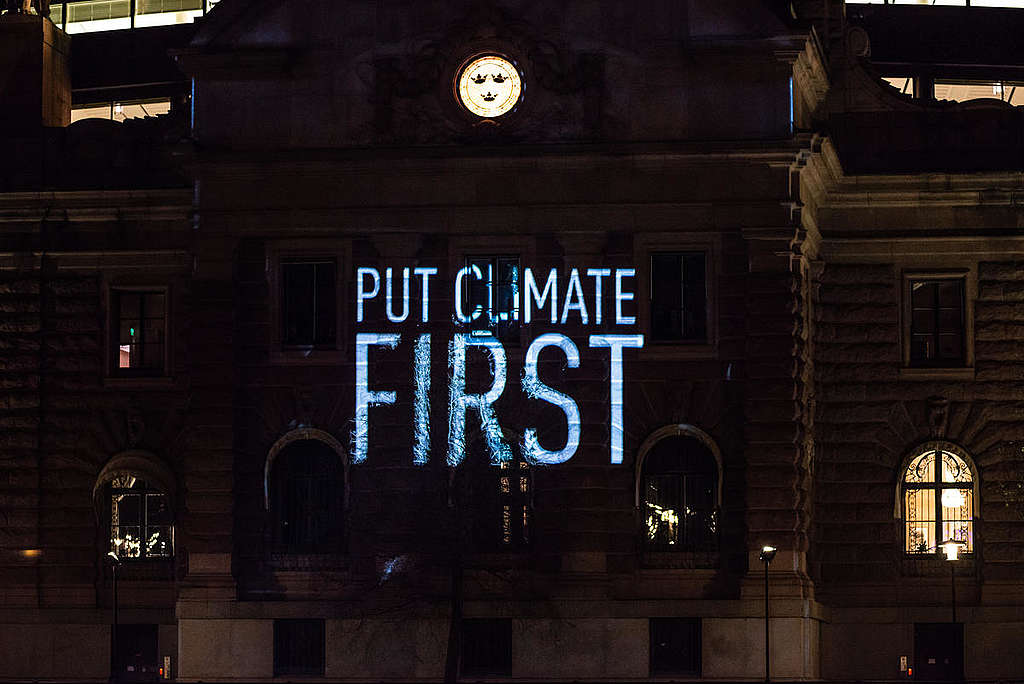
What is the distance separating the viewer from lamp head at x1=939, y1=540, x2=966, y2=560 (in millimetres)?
63406

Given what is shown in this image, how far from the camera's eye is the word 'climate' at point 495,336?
6219 cm

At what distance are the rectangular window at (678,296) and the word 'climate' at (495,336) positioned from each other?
2.46 ft

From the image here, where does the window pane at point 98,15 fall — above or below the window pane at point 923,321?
above

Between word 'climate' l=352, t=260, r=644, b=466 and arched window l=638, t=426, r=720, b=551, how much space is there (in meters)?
1.24

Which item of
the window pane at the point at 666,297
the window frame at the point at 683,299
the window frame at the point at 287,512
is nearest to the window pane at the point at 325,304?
the window frame at the point at 287,512

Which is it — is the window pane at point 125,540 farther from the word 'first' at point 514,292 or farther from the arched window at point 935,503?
the arched window at point 935,503

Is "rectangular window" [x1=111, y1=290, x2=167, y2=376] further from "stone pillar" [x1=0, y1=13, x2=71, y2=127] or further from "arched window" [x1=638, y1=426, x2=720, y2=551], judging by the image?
"arched window" [x1=638, y1=426, x2=720, y2=551]

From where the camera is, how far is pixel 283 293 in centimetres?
6397

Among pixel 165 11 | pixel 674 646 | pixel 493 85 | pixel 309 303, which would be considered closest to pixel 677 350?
pixel 674 646

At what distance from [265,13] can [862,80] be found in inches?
706

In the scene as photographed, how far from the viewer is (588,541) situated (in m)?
62.0

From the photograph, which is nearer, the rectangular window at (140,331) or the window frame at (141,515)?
the window frame at (141,515)

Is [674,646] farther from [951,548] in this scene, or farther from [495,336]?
[495,336]

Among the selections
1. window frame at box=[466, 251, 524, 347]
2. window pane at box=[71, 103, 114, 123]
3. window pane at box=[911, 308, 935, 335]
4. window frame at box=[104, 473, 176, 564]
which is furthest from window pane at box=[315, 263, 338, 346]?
window pane at box=[911, 308, 935, 335]
